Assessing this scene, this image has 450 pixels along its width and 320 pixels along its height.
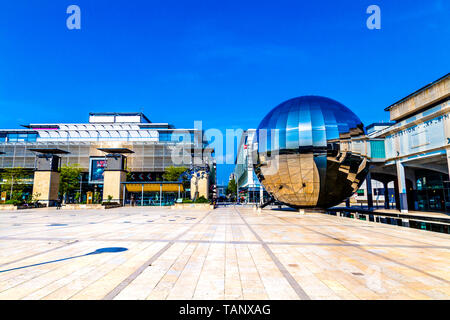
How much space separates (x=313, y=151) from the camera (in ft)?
63.0

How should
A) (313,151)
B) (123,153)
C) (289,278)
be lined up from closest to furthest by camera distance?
1. (289,278)
2. (313,151)
3. (123,153)

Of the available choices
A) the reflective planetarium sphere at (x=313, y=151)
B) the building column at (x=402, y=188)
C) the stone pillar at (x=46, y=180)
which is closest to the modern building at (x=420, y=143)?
the building column at (x=402, y=188)

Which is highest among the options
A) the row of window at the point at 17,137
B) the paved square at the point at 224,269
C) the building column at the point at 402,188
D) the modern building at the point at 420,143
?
the row of window at the point at 17,137

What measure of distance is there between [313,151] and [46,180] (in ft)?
150

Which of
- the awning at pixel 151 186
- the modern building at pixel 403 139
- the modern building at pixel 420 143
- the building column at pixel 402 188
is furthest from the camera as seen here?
the awning at pixel 151 186

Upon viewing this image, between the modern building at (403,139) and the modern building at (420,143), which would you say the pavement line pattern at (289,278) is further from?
the modern building at (420,143)

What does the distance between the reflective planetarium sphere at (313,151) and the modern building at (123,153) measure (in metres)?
27.8

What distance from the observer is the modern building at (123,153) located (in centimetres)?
5378

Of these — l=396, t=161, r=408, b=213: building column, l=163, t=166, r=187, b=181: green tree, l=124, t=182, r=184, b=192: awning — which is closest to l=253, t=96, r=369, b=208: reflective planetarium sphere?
l=396, t=161, r=408, b=213: building column

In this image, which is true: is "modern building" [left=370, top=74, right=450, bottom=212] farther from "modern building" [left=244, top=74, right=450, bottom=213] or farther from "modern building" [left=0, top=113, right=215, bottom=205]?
"modern building" [left=0, top=113, right=215, bottom=205]

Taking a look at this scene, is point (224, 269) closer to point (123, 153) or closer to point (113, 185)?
point (113, 185)

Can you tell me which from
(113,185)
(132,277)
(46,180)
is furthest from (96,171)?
(132,277)
